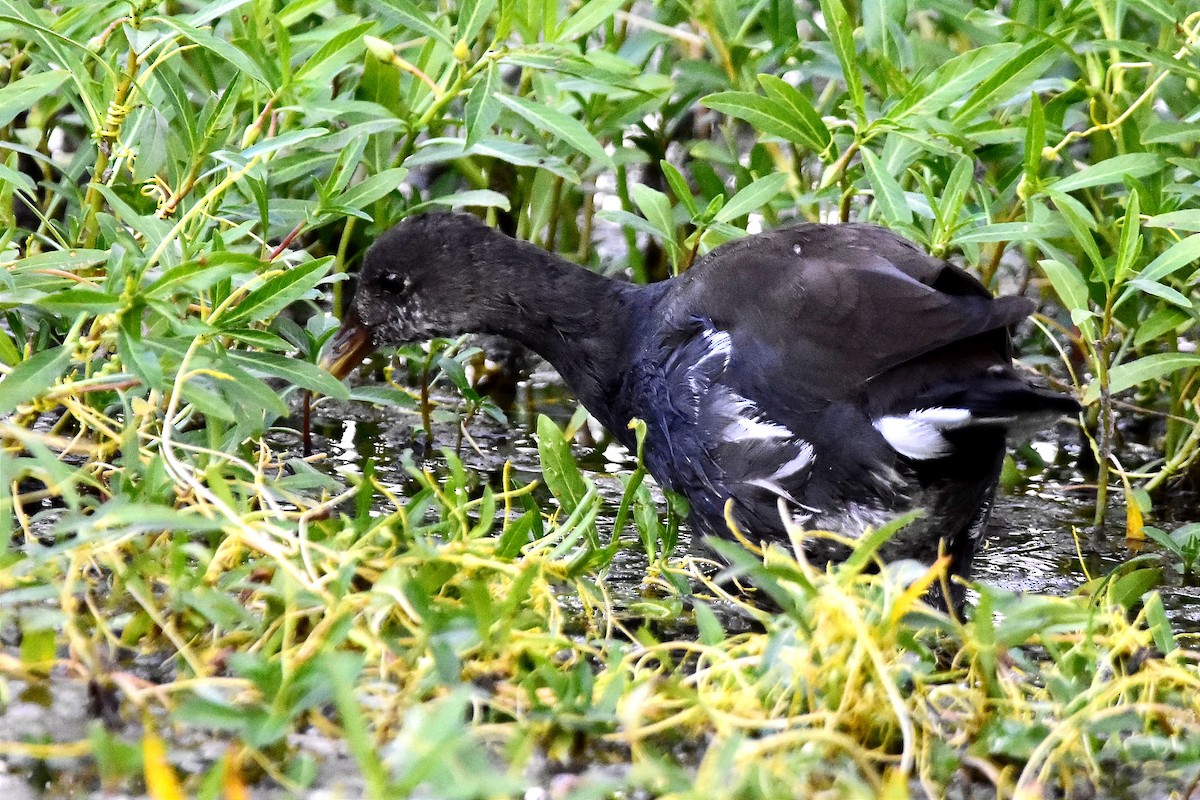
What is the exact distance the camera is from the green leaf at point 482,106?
308 centimetres

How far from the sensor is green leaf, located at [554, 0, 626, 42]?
3527 millimetres

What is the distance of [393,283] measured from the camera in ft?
12.4

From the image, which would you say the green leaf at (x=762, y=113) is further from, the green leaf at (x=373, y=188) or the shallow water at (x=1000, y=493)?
the shallow water at (x=1000, y=493)

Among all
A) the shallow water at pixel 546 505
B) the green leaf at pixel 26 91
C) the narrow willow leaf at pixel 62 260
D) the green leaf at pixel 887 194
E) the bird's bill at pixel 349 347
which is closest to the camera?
the shallow water at pixel 546 505

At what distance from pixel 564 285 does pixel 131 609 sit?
63.3 inches

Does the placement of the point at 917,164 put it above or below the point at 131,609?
above

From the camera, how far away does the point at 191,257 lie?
9.23ft

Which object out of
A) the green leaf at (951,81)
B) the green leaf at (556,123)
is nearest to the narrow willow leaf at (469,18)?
the green leaf at (556,123)

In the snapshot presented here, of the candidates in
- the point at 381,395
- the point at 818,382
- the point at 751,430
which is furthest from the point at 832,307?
the point at 381,395

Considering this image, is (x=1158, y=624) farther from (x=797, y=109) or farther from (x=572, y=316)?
(x=572, y=316)

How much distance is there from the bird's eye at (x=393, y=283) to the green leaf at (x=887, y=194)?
1.26 m

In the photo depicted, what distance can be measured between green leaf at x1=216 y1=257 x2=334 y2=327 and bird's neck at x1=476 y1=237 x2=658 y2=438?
3.39 feet

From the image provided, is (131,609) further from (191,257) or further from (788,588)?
(788,588)

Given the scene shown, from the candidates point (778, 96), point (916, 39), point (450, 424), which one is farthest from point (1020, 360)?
point (450, 424)
